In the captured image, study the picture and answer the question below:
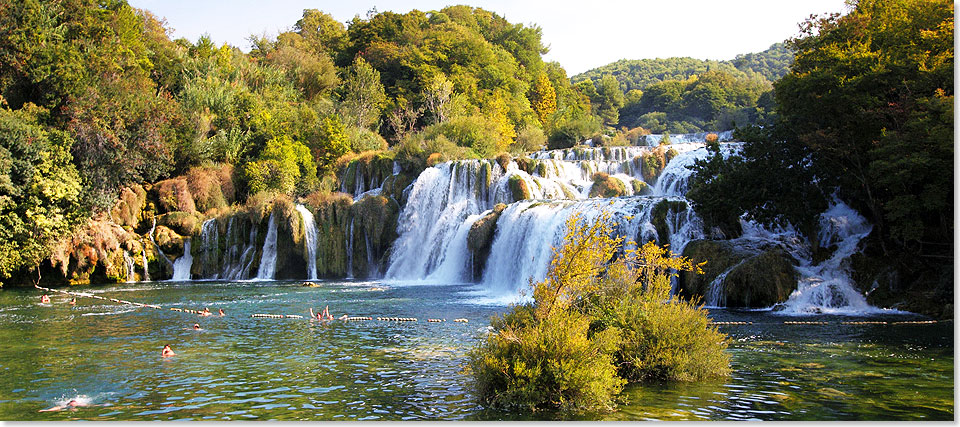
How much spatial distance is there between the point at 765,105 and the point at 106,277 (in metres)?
58.5

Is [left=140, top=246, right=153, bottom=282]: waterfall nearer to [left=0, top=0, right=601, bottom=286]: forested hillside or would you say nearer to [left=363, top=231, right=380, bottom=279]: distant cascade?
[left=0, top=0, right=601, bottom=286]: forested hillside

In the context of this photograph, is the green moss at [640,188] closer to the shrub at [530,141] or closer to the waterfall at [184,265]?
the shrub at [530,141]

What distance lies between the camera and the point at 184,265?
36.1 m

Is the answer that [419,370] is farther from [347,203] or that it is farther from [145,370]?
[347,203]

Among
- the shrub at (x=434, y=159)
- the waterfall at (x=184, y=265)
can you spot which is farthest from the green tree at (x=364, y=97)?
the waterfall at (x=184, y=265)

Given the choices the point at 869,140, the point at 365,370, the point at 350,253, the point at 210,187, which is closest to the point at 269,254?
the point at 350,253

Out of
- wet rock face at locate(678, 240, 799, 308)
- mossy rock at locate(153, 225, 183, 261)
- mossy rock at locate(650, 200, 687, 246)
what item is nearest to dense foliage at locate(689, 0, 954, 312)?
mossy rock at locate(650, 200, 687, 246)

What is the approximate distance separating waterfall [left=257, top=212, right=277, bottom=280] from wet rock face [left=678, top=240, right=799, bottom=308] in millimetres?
22246

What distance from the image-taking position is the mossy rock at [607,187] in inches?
1410

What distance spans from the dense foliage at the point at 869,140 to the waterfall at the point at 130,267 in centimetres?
2610

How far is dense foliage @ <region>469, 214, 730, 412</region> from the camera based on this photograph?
9.70 meters

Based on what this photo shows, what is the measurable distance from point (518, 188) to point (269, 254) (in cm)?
1303

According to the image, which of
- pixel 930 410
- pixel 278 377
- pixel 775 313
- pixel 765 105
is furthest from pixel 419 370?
pixel 765 105

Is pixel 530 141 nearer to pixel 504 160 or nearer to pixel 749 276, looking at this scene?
pixel 504 160
